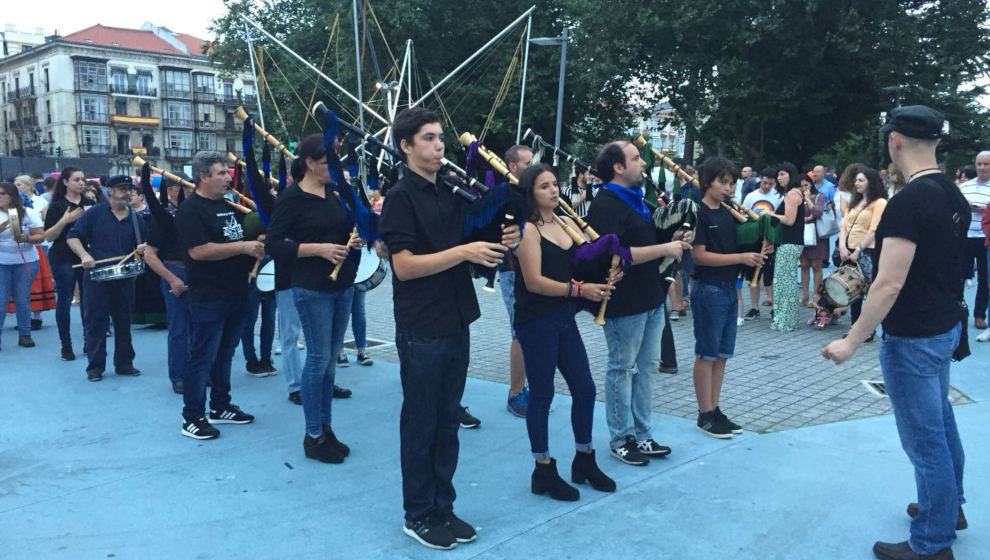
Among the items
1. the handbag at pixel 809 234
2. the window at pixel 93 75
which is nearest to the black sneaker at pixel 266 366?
the handbag at pixel 809 234

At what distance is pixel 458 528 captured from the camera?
12.8 ft

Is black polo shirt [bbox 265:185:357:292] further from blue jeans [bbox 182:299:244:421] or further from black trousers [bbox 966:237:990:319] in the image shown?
black trousers [bbox 966:237:990:319]

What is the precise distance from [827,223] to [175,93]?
87348 millimetres

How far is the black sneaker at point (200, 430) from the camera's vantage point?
18.2 feet

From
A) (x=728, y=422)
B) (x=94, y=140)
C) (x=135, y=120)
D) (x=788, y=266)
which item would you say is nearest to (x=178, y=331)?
(x=728, y=422)

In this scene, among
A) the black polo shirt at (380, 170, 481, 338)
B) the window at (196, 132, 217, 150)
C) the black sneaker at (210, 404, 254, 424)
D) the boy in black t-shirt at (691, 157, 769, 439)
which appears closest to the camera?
the black polo shirt at (380, 170, 481, 338)

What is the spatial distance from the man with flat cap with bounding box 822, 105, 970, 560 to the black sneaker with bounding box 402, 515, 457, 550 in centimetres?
194

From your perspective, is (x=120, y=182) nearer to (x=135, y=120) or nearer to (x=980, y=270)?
(x=980, y=270)

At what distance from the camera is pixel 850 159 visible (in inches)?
1710

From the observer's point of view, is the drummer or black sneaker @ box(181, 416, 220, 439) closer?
black sneaker @ box(181, 416, 220, 439)

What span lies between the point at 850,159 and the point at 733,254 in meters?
42.5

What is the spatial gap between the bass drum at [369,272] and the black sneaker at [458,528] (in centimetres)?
289

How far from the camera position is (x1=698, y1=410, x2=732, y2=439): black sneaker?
5.40m

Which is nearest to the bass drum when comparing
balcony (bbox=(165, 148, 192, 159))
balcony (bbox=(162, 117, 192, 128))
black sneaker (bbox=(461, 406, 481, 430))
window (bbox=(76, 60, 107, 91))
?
black sneaker (bbox=(461, 406, 481, 430))
